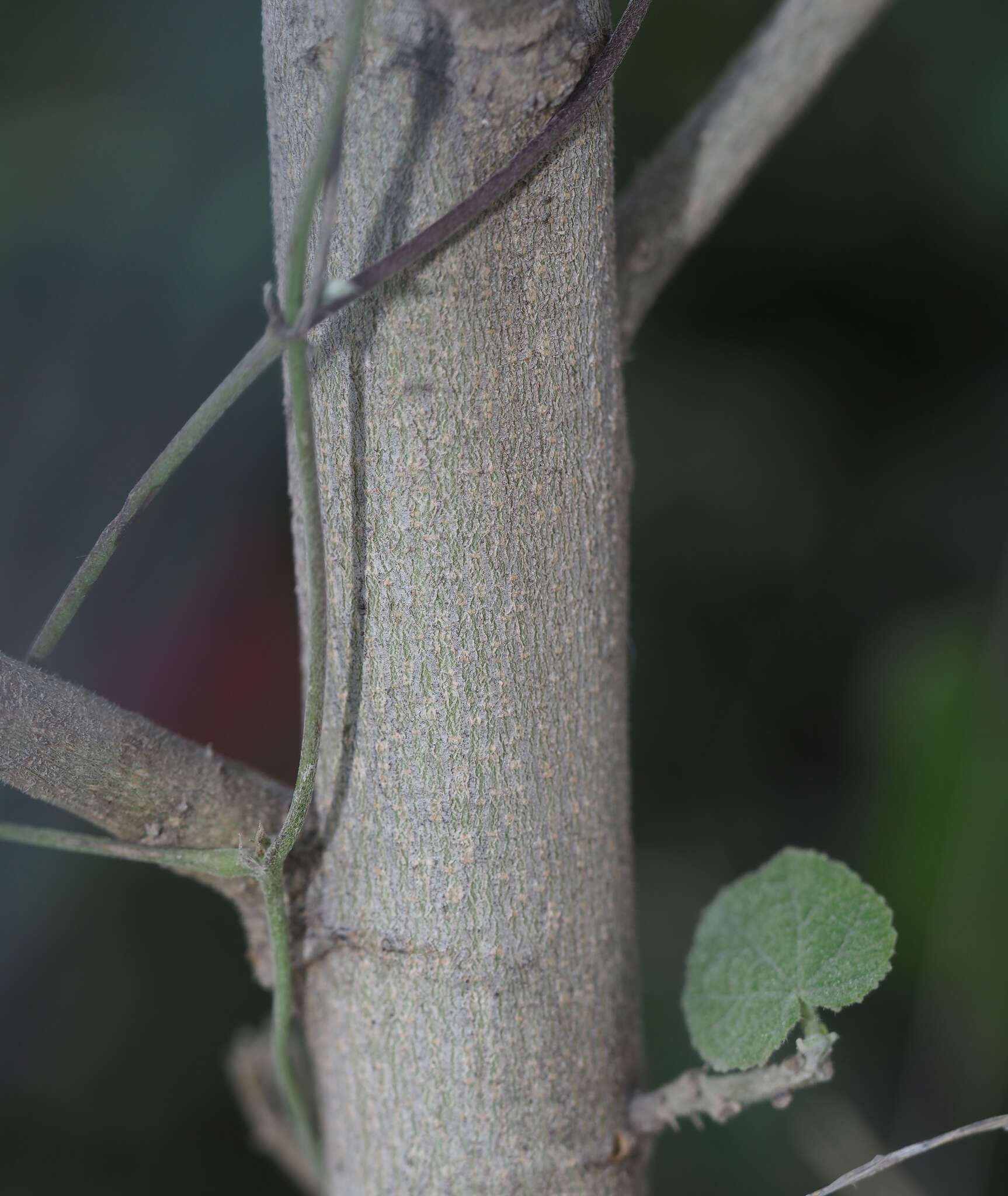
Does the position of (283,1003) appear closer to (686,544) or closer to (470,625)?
(470,625)

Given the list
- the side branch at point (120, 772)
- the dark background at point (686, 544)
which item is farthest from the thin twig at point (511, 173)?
the dark background at point (686, 544)

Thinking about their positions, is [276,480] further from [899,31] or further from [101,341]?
[899,31]

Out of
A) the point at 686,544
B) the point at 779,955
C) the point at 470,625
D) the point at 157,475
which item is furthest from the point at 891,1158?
the point at 686,544

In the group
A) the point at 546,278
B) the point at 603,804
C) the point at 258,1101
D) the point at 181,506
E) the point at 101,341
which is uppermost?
the point at 101,341

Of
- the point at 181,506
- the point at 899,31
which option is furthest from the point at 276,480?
the point at 899,31

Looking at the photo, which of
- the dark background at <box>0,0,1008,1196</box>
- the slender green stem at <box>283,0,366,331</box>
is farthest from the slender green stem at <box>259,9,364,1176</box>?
the dark background at <box>0,0,1008,1196</box>

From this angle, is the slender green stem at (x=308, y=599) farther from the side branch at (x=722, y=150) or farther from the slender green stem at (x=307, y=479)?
the side branch at (x=722, y=150)
